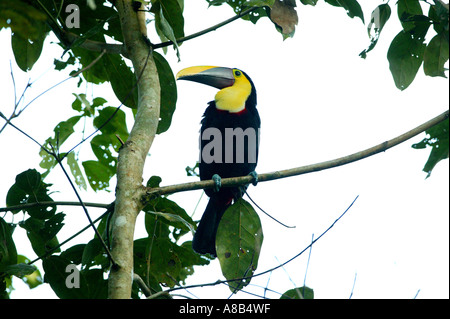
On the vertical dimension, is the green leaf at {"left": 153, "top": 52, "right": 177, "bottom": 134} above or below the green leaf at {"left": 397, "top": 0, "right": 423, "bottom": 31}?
below

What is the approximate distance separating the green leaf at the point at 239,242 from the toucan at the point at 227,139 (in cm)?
95

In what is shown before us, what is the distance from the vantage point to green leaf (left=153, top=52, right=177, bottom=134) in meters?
2.95

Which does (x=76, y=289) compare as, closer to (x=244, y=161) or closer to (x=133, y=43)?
(x=133, y=43)

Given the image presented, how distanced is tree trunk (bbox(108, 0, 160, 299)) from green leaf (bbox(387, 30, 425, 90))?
132 centimetres

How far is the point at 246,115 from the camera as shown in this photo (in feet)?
13.3

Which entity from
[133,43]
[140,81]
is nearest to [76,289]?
[140,81]

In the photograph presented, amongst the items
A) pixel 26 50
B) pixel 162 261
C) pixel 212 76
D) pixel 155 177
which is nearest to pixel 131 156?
pixel 155 177

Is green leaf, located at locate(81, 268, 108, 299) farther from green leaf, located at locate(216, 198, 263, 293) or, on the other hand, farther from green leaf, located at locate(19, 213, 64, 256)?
green leaf, located at locate(216, 198, 263, 293)

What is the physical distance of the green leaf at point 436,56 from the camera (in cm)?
281

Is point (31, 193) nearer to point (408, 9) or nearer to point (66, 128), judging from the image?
point (66, 128)

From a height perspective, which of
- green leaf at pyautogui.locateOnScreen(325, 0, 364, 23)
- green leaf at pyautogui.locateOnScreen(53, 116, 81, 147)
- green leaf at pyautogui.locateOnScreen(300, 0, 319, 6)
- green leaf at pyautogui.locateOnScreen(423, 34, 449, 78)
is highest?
green leaf at pyautogui.locateOnScreen(300, 0, 319, 6)

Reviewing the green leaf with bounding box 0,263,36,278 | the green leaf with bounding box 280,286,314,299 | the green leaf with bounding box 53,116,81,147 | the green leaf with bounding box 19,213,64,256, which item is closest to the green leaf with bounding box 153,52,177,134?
the green leaf with bounding box 19,213,64,256

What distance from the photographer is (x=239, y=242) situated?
2777 millimetres
